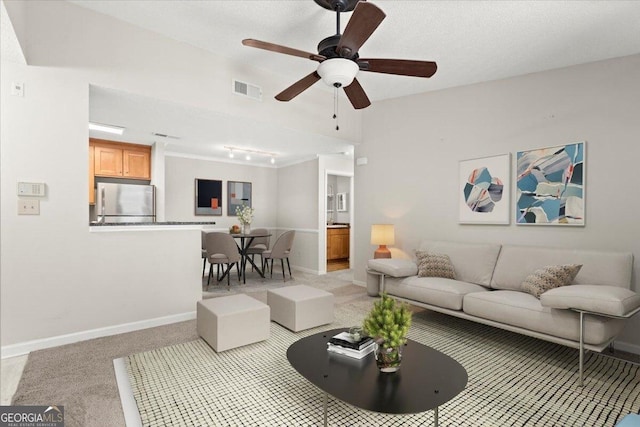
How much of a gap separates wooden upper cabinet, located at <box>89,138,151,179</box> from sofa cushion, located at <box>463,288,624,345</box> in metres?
5.63

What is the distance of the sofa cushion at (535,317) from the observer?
7.34ft

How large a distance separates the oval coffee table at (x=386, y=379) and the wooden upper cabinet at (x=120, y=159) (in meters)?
4.99

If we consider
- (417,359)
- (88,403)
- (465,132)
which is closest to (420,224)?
(465,132)

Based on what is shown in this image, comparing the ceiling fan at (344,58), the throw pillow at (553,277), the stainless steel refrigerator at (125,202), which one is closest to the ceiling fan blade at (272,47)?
the ceiling fan at (344,58)

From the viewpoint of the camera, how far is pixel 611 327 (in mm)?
2281

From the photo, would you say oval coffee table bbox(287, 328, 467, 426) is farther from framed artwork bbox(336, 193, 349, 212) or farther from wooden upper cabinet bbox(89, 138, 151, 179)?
framed artwork bbox(336, 193, 349, 212)

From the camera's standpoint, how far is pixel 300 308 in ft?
10.2

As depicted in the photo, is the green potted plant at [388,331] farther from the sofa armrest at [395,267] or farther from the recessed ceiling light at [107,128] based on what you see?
the recessed ceiling light at [107,128]

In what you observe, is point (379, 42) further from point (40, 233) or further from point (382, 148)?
point (40, 233)

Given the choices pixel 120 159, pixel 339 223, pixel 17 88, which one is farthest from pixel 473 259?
pixel 120 159

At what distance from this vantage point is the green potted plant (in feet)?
5.59

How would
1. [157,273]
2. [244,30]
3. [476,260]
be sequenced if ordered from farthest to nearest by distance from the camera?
[476,260] → [157,273] → [244,30]

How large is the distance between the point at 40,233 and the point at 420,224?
167 inches

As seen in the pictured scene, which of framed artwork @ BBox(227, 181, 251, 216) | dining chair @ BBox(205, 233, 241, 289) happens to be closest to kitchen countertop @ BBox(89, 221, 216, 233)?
dining chair @ BBox(205, 233, 241, 289)
